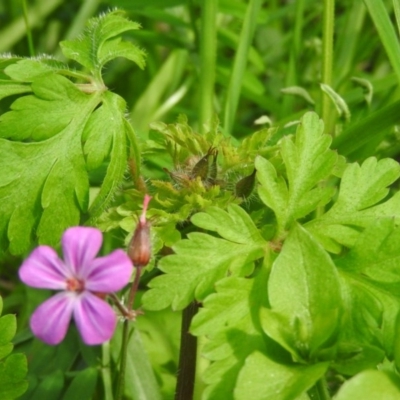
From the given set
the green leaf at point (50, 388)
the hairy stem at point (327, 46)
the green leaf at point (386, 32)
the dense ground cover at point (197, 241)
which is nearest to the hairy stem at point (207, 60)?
the dense ground cover at point (197, 241)

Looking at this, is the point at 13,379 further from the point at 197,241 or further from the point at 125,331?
the point at 197,241

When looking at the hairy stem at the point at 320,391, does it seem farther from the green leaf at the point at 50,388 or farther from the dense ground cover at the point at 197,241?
the green leaf at the point at 50,388

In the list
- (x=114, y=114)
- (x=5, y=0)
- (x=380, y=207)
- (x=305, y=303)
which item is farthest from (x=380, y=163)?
(x=5, y=0)

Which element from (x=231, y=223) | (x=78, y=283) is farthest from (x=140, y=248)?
(x=231, y=223)

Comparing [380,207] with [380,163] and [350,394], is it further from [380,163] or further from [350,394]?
[350,394]

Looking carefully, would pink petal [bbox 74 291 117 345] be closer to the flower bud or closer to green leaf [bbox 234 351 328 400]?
the flower bud

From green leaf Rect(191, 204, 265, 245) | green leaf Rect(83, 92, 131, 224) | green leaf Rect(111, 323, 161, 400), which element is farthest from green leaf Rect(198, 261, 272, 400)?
green leaf Rect(111, 323, 161, 400)
